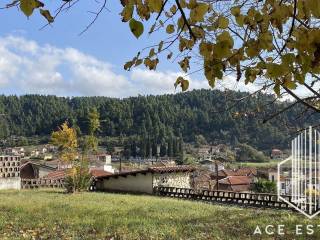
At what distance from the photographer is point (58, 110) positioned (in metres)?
159

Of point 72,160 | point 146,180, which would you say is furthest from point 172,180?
point 72,160

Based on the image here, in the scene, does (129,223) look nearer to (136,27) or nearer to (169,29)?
(169,29)

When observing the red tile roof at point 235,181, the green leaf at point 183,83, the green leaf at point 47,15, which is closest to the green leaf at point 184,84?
the green leaf at point 183,83

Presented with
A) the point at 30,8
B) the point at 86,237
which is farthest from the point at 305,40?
the point at 86,237

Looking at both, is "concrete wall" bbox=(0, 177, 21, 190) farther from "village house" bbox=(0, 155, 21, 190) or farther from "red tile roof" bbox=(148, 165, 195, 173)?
"red tile roof" bbox=(148, 165, 195, 173)

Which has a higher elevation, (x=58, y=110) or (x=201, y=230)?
(x=58, y=110)

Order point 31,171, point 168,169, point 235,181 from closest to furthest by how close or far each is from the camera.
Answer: point 168,169
point 235,181
point 31,171

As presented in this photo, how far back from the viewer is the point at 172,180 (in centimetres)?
3428

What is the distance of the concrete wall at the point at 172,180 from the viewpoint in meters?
32.8

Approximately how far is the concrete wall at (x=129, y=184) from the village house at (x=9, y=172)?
22.9 ft

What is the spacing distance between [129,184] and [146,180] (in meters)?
2.12

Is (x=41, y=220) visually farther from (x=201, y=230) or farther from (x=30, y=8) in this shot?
(x=30, y=8)

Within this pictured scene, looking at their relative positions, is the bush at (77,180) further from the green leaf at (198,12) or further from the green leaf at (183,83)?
the green leaf at (198,12)

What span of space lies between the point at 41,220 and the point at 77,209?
3171 millimetres
